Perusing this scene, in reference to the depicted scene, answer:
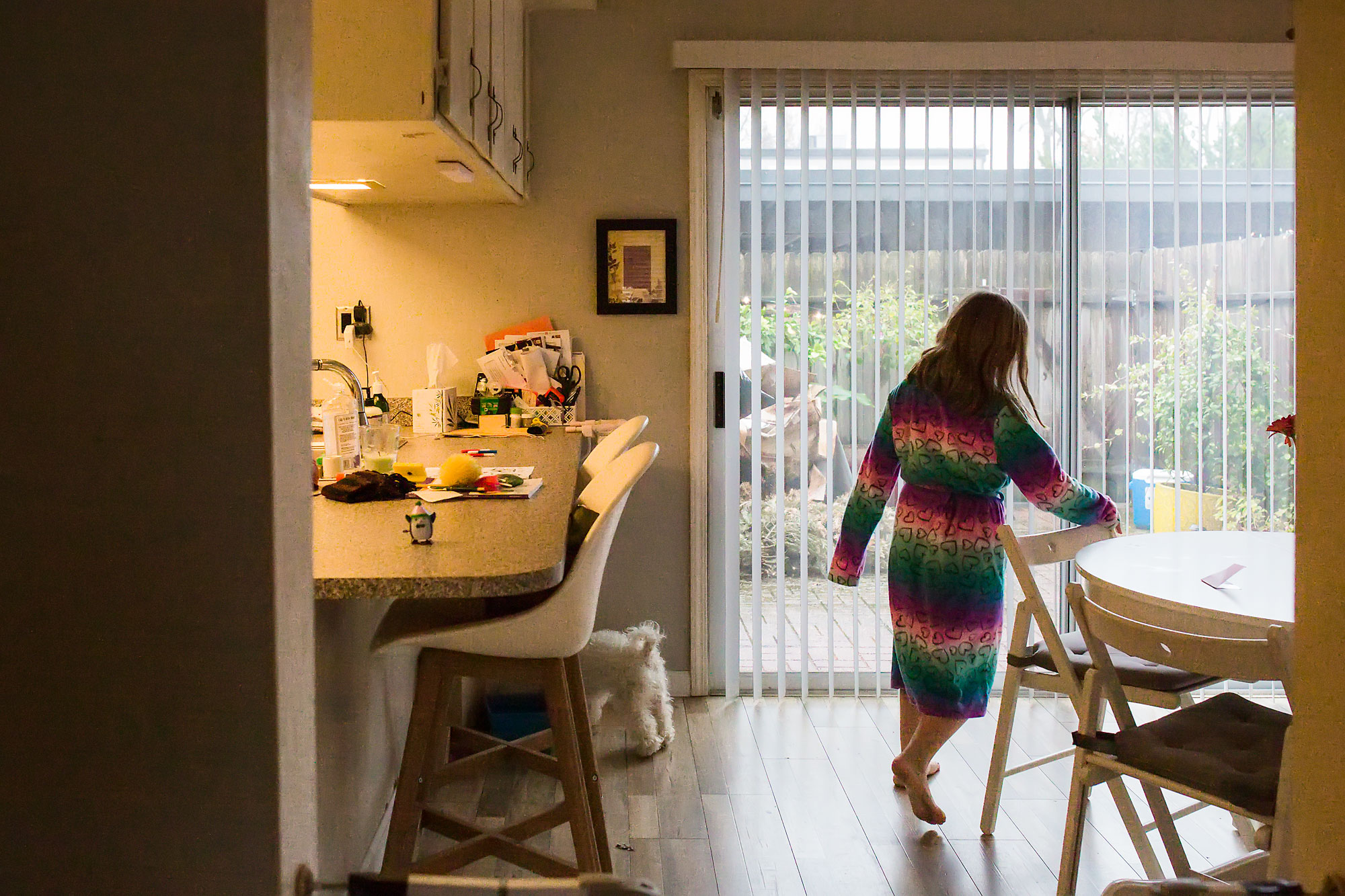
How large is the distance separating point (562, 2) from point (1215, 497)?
2.78 meters

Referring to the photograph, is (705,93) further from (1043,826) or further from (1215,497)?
(1043,826)

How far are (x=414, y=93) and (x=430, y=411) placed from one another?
5.37 ft

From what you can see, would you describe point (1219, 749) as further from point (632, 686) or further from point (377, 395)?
point (377, 395)

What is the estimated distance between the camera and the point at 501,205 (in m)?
3.94

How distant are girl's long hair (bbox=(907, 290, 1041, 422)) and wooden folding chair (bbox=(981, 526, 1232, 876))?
354mm

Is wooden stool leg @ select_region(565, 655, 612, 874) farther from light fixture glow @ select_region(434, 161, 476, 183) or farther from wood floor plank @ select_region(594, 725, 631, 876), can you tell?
light fixture glow @ select_region(434, 161, 476, 183)

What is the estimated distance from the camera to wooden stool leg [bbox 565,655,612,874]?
239cm

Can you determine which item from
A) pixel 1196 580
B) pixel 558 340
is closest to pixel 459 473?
pixel 558 340

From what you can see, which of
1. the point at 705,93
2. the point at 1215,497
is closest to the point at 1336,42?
the point at 705,93

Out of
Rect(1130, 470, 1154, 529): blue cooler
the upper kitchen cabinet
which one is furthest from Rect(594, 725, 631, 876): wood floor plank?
Rect(1130, 470, 1154, 529): blue cooler

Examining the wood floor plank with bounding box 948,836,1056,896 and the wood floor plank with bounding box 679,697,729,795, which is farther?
the wood floor plank with bounding box 679,697,729,795

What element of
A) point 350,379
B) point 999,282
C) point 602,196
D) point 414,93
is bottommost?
point 350,379

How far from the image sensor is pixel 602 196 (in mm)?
3951

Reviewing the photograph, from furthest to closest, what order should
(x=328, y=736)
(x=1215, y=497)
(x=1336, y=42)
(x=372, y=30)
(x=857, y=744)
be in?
(x=1215, y=497) → (x=857, y=744) → (x=372, y=30) → (x=328, y=736) → (x=1336, y=42)
